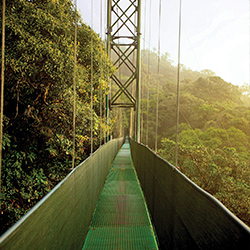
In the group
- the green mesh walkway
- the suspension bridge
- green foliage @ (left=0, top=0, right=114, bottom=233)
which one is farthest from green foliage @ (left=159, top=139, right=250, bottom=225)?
the suspension bridge

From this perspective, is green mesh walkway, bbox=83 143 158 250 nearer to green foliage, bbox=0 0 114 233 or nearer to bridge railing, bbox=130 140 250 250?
bridge railing, bbox=130 140 250 250

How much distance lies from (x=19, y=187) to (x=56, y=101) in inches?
82.7

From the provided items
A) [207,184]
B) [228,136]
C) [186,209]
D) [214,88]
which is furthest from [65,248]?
[214,88]

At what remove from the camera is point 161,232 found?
2.90 meters

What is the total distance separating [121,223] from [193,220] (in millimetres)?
2407

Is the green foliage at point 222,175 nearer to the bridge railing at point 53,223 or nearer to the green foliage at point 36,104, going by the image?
the green foliage at point 36,104

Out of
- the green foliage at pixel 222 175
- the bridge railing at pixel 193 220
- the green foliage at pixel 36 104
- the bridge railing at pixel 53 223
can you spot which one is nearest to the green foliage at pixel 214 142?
the green foliage at pixel 222 175

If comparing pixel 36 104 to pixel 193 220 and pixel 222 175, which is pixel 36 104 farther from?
pixel 222 175

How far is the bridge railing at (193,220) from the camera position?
1072 mm

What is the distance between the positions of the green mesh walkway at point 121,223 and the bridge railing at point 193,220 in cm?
52

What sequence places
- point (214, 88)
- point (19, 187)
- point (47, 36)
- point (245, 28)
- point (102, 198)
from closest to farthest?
point (102, 198) < point (19, 187) < point (47, 36) < point (245, 28) < point (214, 88)

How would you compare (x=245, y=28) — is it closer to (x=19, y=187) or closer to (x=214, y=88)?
(x=19, y=187)

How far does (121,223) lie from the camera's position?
3.86 m

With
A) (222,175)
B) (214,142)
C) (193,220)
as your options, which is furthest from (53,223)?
(214,142)
